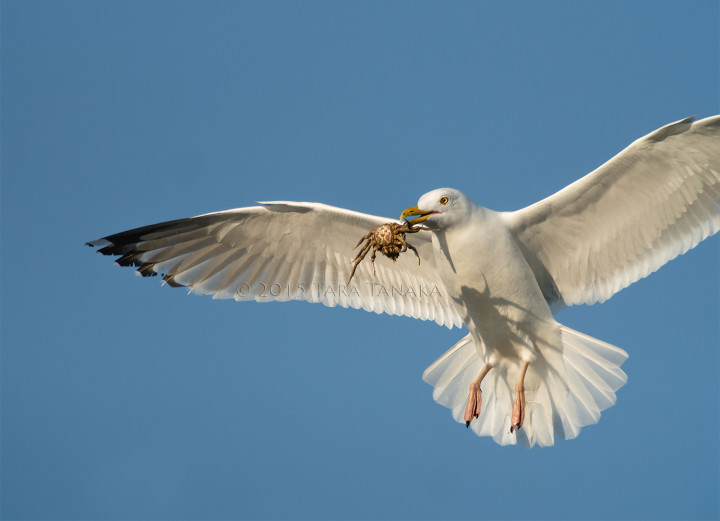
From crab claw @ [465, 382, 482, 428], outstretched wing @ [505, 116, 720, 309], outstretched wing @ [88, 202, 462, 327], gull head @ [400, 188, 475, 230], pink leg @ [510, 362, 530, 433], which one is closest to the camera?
gull head @ [400, 188, 475, 230]

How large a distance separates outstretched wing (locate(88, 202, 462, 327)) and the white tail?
627mm

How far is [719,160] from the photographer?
870 cm

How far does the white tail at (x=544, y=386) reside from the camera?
916 centimetres

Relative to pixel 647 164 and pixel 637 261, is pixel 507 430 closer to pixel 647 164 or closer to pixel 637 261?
pixel 637 261

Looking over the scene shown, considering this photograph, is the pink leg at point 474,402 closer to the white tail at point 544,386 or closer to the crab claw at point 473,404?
the crab claw at point 473,404

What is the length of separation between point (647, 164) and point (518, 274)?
1327 millimetres

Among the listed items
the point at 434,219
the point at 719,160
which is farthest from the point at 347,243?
the point at 719,160

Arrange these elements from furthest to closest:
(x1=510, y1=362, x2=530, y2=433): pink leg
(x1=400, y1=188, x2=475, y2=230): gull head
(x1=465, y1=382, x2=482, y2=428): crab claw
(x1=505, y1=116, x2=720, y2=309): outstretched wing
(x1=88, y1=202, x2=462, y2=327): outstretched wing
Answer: (x1=88, y1=202, x2=462, y2=327): outstretched wing, (x1=465, y1=382, x2=482, y2=428): crab claw, (x1=510, y1=362, x2=530, y2=433): pink leg, (x1=505, y1=116, x2=720, y2=309): outstretched wing, (x1=400, y1=188, x2=475, y2=230): gull head

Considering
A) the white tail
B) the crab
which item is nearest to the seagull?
the white tail

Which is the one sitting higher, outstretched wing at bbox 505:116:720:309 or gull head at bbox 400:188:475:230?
gull head at bbox 400:188:475:230

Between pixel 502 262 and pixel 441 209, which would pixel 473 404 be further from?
pixel 441 209

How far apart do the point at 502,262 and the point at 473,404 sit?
1.23 m

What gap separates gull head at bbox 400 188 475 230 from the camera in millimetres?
8523

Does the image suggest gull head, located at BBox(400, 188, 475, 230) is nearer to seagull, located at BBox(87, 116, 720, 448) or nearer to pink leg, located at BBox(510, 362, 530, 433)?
seagull, located at BBox(87, 116, 720, 448)
